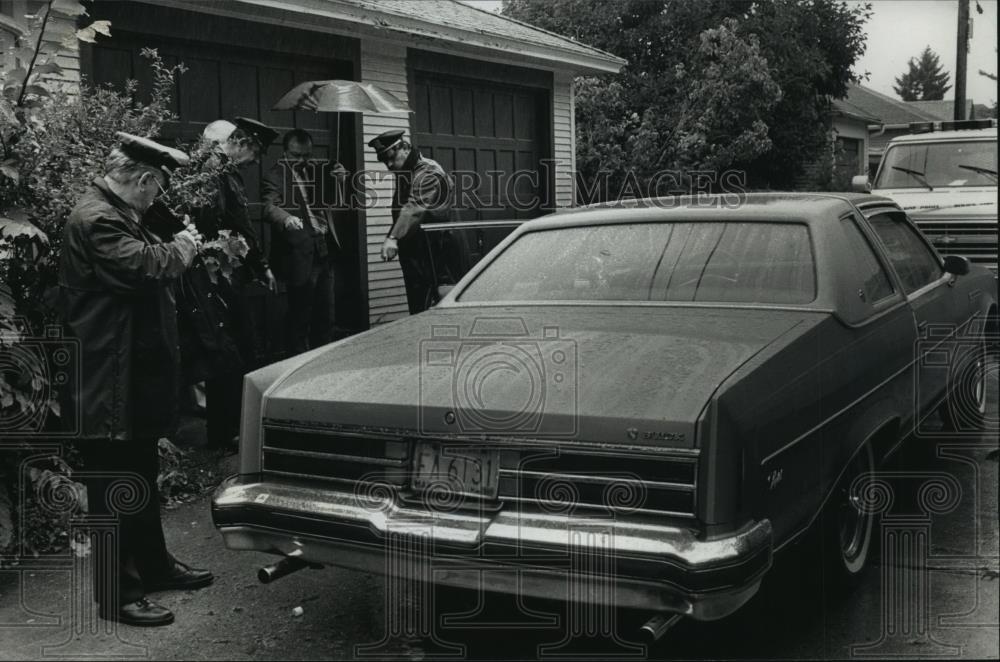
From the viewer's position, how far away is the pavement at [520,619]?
3.70 metres

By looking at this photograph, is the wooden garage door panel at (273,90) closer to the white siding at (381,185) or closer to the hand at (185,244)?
the white siding at (381,185)

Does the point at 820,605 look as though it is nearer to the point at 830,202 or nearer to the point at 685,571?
the point at 685,571

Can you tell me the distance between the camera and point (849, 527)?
4.13m

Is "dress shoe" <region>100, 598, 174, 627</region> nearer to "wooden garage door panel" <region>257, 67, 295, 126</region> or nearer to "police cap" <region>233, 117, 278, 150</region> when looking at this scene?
"police cap" <region>233, 117, 278, 150</region>

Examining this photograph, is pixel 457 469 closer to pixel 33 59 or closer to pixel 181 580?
pixel 181 580

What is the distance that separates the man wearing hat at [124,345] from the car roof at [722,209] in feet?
5.86

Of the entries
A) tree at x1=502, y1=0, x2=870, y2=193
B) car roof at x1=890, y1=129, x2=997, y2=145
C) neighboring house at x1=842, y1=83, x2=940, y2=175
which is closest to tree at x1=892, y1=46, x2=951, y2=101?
neighboring house at x1=842, y1=83, x2=940, y2=175

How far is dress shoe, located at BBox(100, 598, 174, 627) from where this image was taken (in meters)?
4.02

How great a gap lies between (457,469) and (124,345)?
1473mm

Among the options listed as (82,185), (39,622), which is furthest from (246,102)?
(39,622)

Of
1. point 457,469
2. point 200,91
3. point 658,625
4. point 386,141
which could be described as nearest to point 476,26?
point 386,141

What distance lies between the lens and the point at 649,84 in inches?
915

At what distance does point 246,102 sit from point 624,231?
17.6ft

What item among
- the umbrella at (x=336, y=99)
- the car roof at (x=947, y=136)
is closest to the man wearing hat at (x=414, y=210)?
the umbrella at (x=336, y=99)
